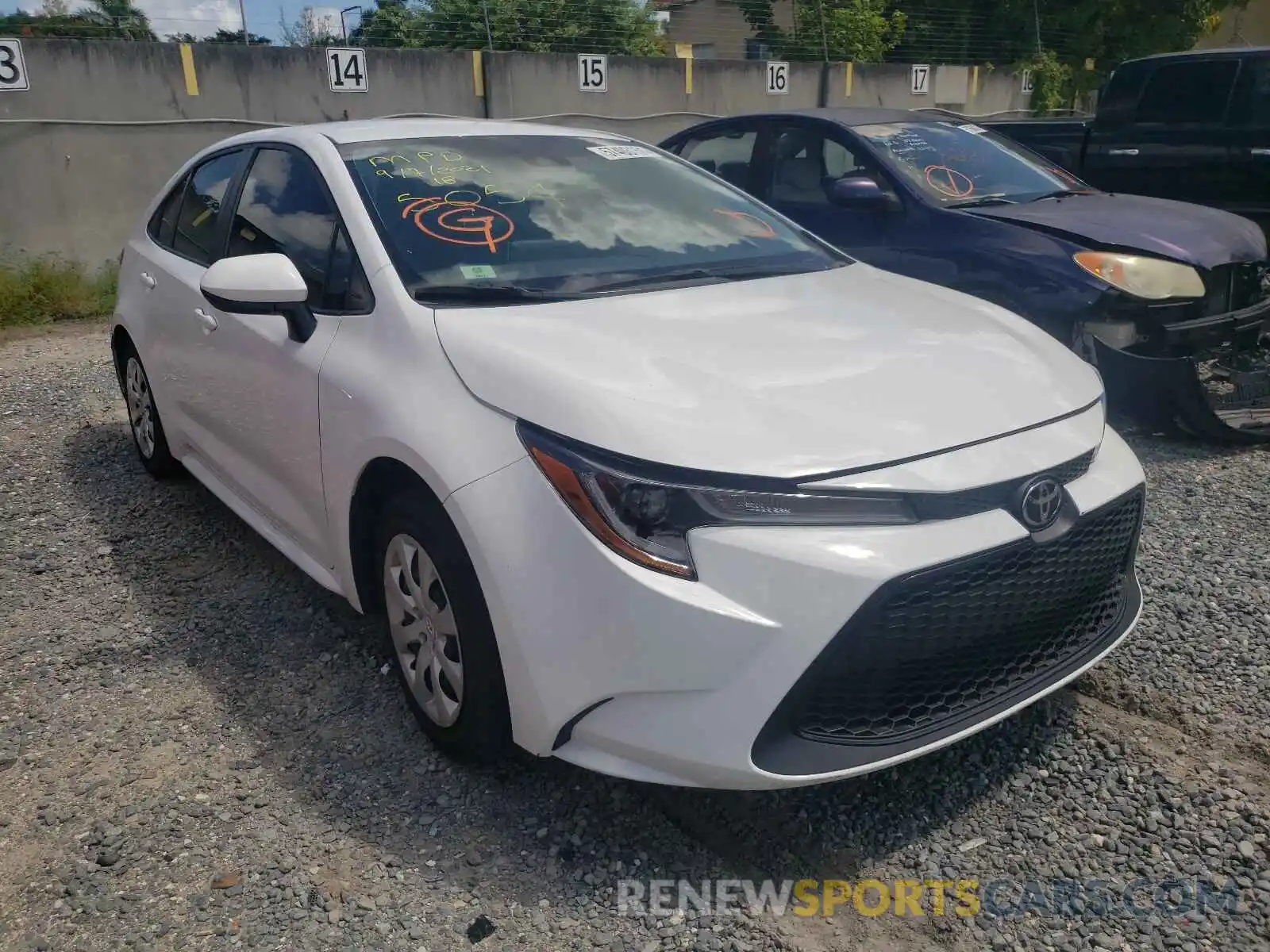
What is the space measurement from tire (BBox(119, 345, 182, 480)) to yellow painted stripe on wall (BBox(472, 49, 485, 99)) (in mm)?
7707

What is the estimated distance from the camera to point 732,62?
1370 cm

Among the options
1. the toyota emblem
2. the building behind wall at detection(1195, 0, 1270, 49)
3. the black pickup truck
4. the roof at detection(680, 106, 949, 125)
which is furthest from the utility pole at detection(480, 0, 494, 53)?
the building behind wall at detection(1195, 0, 1270, 49)

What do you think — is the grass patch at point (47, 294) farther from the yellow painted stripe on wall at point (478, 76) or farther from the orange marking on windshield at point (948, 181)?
the orange marking on windshield at point (948, 181)

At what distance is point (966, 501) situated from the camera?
224 cm

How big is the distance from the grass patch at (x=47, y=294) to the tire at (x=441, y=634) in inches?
306

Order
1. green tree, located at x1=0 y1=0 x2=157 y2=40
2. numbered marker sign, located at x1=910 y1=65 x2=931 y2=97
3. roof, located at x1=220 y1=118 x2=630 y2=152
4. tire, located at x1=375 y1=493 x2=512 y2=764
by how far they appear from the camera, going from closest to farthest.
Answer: tire, located at x1=375 y1=493 x2=512 y2=764, roof, located at x1=220 y1=118 x2=630 y2=152, green tree, located at x1=0 y1=0 x2=157 y2=40, numbered marker sign, located at x1=910 y1=65 x2=931 y2=97

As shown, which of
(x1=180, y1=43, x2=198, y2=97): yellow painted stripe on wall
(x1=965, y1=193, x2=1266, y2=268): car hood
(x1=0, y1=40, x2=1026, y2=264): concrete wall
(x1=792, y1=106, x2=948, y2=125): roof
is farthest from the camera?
(x1=180, y1=43, x2=198, y2=97): yellow painted stripe on wall

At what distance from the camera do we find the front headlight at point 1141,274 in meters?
4.78

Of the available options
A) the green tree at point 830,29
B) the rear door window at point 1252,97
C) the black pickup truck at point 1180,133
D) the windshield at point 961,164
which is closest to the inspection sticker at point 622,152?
the windshield at point 961,164

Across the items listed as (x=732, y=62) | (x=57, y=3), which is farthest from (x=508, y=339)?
(x=732, y=62)

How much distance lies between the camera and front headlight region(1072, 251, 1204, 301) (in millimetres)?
4781

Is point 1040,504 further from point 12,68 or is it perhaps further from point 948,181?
point 12,68

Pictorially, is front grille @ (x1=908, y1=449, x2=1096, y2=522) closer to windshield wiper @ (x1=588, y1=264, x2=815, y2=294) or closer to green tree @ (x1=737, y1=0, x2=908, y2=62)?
windshield wiper @ (x1=588, y1=264, x2=815, y2=294)

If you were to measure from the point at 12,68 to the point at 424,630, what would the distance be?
30.1 feet
